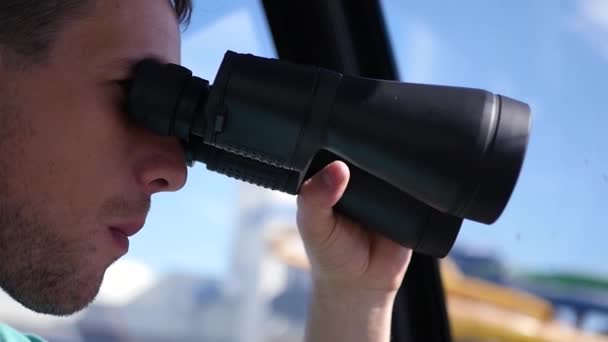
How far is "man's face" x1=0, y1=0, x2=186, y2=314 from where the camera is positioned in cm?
88

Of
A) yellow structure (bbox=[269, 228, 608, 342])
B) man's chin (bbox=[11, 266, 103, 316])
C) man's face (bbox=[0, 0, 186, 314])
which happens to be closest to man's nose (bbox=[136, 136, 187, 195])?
man's face (bbox=[0, 0, 186, 314])

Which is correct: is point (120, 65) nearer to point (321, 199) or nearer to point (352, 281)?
point (321, 199)

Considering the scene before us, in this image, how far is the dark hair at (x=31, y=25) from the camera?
0.89 metres

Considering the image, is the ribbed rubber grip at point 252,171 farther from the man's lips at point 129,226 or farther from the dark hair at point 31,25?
the dark hair at point 31,25

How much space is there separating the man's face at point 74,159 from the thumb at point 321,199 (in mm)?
163

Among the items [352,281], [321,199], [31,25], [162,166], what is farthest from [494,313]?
[31,25]

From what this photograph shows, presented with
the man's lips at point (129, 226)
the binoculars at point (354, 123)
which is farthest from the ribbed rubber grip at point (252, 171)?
the man's lips at point (129, 226)

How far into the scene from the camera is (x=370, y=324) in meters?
1.08

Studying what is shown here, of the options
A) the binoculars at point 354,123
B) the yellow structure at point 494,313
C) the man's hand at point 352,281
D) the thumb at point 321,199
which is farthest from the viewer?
the yellow structure at point 494,313

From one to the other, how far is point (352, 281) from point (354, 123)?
37 cm

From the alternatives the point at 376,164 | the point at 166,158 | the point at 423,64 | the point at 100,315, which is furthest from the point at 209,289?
the point at 376,164

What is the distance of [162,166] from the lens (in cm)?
92

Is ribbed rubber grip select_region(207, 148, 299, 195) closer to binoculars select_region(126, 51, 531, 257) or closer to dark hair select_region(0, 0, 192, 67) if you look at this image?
binoculars select_region(126, 51, 531, 257)

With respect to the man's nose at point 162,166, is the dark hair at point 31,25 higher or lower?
higher
